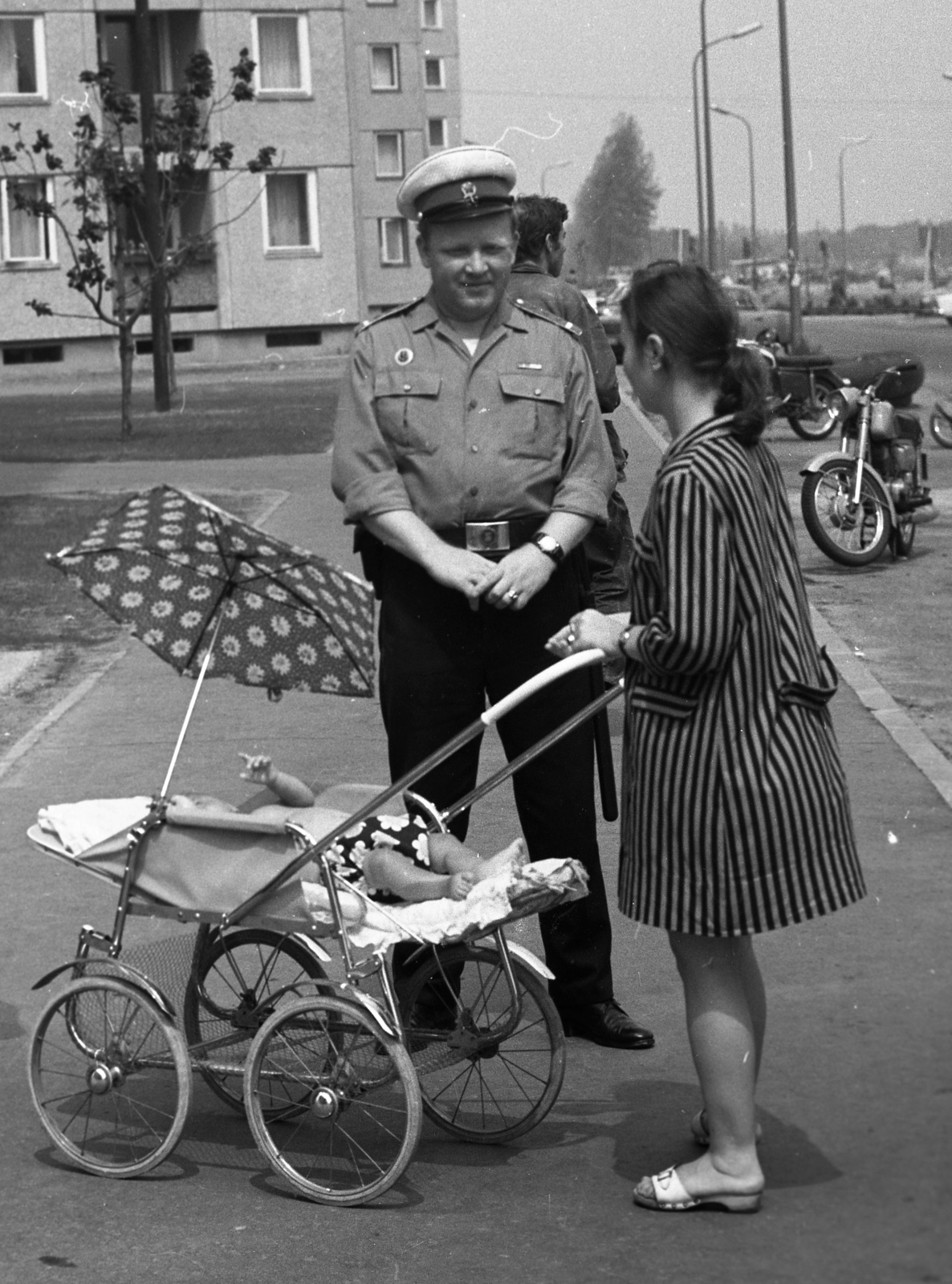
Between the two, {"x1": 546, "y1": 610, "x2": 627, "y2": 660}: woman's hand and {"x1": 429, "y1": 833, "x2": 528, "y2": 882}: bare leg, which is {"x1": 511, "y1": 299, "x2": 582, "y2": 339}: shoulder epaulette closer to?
{"x1": 546, "y1": 610, "x2": 627, "y2": 660}: woman's hand

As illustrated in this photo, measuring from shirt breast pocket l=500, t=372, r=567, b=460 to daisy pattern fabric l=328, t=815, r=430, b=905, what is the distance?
902mm

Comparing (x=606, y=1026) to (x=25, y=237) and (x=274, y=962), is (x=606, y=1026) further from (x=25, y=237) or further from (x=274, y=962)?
(x=25, y=237)

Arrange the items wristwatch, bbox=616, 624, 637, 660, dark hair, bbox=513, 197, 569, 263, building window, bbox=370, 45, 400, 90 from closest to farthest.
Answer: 1. wristwatch, bbox=616, 624, 637, 660
2. dark hair, bbox=513, 197, 569, 263
3. building window, bbox=370, 45, 400, 90

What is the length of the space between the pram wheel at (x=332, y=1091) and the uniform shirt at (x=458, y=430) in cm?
114

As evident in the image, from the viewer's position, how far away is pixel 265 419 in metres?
29.4

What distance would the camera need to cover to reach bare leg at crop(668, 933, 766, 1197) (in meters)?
4.00

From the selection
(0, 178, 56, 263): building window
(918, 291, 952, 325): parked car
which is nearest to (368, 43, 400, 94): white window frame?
(0, 178, 56, 263): building window

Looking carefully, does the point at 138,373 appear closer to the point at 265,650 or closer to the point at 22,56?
the point at 22,56

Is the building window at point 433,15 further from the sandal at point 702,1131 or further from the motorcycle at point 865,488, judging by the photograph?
the sandal at point 702,1131

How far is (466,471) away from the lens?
4.73 metres

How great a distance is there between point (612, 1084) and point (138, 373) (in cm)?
4511

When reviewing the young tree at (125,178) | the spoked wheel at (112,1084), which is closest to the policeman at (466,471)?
the spoked wheel at (112,1084)

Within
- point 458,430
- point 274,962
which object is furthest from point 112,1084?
point 458,430

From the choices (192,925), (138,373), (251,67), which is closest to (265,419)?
(251,67)
